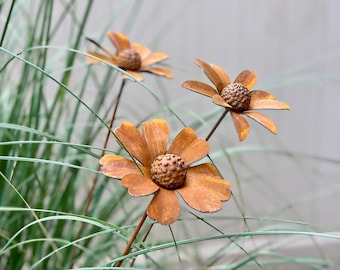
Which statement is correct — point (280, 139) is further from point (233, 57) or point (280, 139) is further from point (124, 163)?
point (124, 163)

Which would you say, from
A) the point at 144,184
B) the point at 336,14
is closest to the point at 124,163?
the point at 144,184

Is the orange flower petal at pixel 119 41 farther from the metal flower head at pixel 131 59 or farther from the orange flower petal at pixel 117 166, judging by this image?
the orange flower petal at pixel 117 166

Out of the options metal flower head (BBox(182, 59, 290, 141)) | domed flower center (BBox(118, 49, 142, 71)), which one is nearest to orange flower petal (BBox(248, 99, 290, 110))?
metal flower head (BBox(182, 59, 290, 141))

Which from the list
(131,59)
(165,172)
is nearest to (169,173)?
(165,172)

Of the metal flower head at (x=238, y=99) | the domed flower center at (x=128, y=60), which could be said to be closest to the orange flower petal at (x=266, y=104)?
the metal flower head at (x=238, y=99)

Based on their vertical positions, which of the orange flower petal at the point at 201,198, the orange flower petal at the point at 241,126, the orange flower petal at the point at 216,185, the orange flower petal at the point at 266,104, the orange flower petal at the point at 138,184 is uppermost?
the orange flower petal at the point at 266,104

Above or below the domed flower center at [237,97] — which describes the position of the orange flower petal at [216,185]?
below
